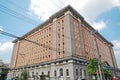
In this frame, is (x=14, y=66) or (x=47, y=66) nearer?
(x=47, y=66)

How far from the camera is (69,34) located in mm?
44812

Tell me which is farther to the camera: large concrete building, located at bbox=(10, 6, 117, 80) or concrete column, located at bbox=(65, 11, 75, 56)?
concrete column, located at bbox=(65, 11, 75, 56)

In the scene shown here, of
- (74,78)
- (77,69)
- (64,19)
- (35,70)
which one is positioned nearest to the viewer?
(74,78)

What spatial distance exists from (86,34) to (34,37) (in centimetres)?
2748

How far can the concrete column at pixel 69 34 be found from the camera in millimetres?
42625

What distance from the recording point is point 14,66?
72750 millimetres

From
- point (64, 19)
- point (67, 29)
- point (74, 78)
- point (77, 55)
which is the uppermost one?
point (64, 19)

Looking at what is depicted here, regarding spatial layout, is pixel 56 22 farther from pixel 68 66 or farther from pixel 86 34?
pixel 68 66

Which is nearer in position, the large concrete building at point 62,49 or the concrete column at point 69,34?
the large concrete building at point 62,49

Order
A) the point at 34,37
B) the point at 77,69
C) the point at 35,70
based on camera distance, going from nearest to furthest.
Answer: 1. the point at 77,69
2. the point at 35,70
3. the point at 34,37

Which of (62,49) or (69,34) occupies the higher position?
(69,34)

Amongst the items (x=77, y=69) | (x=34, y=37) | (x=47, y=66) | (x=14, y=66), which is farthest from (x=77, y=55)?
(x=14, y=66)

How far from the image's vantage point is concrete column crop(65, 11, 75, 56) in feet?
140

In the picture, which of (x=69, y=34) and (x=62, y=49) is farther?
(x=62, y=49)
